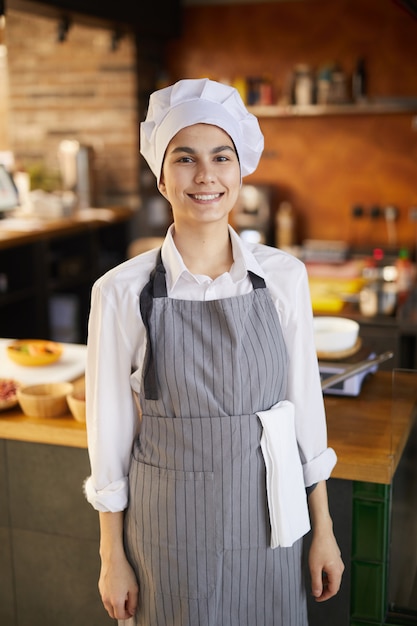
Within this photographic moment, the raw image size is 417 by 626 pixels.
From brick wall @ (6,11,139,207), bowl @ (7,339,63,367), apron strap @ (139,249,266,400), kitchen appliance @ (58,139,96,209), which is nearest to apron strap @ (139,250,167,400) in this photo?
apron strap @ (139,249,266,400)

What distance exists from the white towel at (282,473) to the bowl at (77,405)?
70cm

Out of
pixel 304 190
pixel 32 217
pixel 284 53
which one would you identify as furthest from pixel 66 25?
pixel 304 190

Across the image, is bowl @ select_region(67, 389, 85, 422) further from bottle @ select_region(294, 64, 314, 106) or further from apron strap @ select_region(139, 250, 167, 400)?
bottle @ select_region(294, 64, 314, 106)

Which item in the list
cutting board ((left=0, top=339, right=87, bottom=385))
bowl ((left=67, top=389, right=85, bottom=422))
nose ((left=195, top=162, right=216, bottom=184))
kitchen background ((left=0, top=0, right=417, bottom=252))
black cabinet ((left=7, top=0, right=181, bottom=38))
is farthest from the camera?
kitchen background ((left=0, top=0, right=417, bottom=252))

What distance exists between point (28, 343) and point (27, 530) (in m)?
0.73

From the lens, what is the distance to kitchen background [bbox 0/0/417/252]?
17.6 ft

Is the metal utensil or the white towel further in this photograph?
the metal utensil

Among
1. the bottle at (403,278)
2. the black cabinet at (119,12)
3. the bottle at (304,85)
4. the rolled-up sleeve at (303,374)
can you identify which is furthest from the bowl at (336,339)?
the bottle at (304,85)

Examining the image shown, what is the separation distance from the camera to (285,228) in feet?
18.4

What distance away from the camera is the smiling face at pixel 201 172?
1.46m

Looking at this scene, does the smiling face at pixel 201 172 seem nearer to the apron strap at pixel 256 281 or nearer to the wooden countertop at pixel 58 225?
the apron strap at pixel 256 281

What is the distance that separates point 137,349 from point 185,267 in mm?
189

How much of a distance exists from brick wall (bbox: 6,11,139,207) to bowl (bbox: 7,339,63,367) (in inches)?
124

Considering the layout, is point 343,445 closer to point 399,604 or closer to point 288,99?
point 399,604
